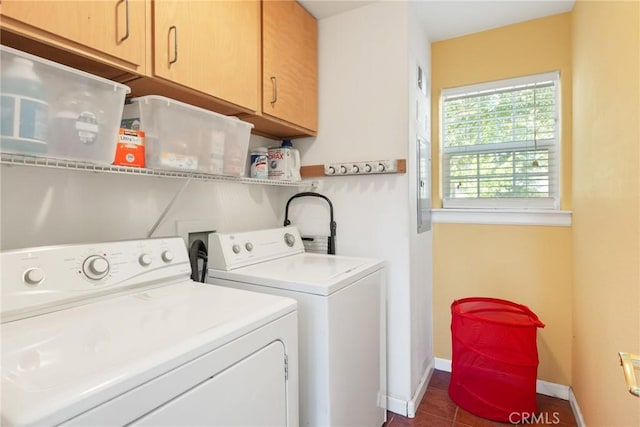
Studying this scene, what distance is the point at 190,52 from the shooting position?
49.9 inches

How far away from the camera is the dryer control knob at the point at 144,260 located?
46.9 inches

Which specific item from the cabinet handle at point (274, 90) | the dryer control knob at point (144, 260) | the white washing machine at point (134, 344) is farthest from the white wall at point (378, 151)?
the dryer control knob at point (144, 260)

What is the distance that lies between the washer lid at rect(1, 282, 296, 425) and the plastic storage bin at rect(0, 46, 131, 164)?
45 centimetres

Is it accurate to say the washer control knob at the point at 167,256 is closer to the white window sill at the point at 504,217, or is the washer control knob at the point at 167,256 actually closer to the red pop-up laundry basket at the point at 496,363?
the red pop-up laundry basket at the point at 496,363

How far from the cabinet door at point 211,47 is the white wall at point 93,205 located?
49 cm

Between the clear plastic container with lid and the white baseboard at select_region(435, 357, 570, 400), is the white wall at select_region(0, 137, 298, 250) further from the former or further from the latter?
the white baseboard at select_region(435, 357, 570, 400)

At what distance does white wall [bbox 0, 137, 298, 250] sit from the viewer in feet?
3.56

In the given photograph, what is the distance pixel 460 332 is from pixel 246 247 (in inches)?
53.6

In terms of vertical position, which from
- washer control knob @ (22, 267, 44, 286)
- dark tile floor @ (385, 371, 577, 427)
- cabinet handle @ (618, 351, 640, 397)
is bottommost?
dark tile floor @ (385, 371, 577, 427)

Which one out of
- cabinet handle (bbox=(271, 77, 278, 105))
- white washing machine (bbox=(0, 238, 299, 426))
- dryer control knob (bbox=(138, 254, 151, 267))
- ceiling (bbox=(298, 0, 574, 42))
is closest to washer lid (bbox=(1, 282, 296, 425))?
white washing machine (bbox=(0, 238, 299, 426))

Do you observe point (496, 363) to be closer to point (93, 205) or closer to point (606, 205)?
point (606, 205)

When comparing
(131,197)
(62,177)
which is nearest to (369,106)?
(131,197)

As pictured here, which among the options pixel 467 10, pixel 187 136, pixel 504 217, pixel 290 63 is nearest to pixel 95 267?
pixel 187 136

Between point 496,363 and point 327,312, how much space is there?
1.24 metres
